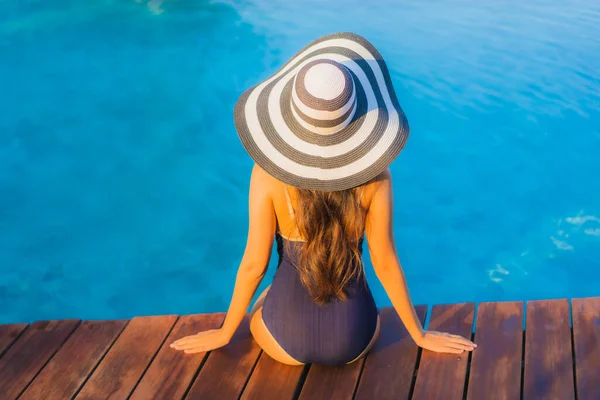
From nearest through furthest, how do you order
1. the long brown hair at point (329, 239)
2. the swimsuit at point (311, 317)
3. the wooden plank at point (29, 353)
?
the long brown hair at point (329, 239) → the swimsuit at point (311, 317) → the wooden plank at point (29, 353)

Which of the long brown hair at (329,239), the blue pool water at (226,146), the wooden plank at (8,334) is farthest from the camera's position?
the blue pool water at (226,146)

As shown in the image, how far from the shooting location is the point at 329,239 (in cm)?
243

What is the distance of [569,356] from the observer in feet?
9.31

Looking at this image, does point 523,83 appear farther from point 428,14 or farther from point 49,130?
point 49,130

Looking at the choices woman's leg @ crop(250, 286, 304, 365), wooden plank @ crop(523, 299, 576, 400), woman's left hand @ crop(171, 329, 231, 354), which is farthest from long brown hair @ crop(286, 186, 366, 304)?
wooden plank @ crop(523, 299, 576, 400)

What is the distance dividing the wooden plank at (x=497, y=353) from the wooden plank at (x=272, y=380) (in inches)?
26.8

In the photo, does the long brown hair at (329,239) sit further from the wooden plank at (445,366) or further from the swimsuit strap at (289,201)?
the wooden plank at (445,366)

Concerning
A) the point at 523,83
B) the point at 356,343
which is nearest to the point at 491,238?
the point at 523,83

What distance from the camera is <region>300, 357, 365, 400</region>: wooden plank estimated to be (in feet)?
8.90

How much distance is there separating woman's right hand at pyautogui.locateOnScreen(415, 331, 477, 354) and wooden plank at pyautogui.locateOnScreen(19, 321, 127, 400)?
136cm

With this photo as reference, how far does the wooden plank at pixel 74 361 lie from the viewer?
2824 millimetres

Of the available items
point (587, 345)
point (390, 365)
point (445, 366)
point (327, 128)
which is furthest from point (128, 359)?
point (587, 345)

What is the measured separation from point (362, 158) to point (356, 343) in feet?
2.89

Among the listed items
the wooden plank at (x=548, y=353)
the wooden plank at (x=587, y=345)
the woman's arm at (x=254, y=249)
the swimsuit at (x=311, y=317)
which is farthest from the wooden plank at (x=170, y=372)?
the wooden plank at (x=587, y=345)
